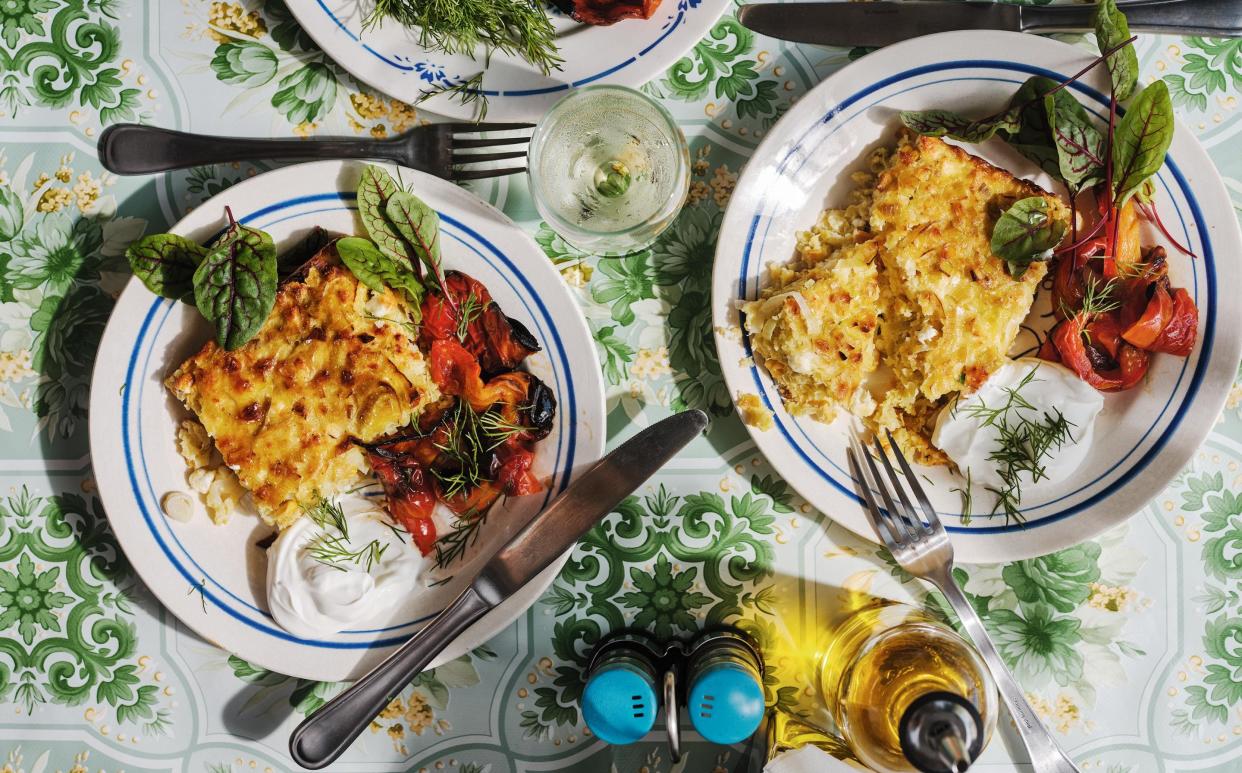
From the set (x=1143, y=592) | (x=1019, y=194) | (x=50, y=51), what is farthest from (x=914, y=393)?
(x=50, y=51)

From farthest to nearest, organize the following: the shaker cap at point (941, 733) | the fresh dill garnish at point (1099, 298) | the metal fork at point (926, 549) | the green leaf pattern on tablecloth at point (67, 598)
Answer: the green leaf pattern on tablecloth at point (67, 598)
the metal fork at point (926, 549)
the fresh dill garnish at point (1099, 298)
the shaker cap at point (941, 733)

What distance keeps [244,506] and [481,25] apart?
1528 millimetres

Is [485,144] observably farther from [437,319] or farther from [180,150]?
[180,150]

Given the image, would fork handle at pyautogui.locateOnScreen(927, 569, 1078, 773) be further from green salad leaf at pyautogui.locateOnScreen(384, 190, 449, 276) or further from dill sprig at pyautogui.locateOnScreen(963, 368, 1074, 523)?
green salad leaf at pyautogui.locateOnScreen(384, 190, 449, 276)

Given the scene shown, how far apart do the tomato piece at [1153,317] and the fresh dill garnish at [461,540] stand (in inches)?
73.8

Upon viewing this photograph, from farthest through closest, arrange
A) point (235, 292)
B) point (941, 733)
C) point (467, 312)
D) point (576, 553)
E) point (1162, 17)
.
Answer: point (576, 553)
point (1162, 17)
point (467, 312)
point (235, 292)
point (941, 733)

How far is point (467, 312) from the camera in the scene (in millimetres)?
2246

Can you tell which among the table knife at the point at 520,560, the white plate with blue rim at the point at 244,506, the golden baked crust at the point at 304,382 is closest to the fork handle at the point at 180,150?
the white plate with blue rim at the point at 244,506

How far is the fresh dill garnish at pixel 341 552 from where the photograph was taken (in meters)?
2.29

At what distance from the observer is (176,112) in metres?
2.51

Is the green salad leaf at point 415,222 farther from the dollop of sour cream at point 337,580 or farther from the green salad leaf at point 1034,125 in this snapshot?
the green salad leaf at point 1034,125

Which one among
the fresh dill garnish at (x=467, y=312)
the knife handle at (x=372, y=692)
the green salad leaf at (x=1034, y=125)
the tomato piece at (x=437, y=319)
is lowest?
the knife handle at (x=372, y=692)

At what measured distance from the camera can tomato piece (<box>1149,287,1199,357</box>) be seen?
2247mm

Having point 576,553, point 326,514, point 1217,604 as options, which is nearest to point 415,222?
point 326,514
